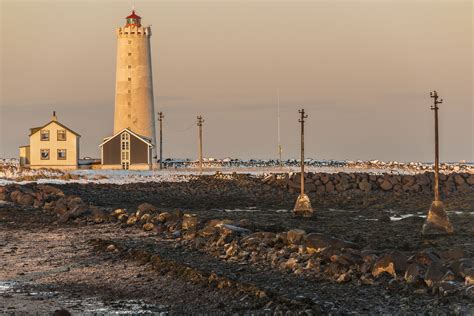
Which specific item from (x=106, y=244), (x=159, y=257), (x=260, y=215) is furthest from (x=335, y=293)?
(x=260, y=215)

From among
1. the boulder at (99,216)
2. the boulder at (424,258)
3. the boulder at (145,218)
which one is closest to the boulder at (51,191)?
the boulder at (99,216)

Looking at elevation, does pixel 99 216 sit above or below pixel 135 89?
below

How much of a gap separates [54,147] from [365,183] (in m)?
24.5

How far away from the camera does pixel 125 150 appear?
58750 millimetres

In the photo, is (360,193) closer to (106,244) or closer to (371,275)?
(106,244)

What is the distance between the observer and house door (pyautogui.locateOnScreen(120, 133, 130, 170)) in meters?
58.7

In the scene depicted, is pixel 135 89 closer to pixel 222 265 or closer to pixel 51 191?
pixel 51 191

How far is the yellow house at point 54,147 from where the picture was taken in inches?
2295

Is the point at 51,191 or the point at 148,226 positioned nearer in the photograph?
the point at 148,226

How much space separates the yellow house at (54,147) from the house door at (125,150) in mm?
3274

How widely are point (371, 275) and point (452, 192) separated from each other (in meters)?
34.1

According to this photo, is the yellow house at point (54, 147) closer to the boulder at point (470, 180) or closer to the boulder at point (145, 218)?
the boulder at point (470, 180)

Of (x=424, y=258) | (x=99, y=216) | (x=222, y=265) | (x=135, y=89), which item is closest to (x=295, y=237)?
(x=222, y=265)

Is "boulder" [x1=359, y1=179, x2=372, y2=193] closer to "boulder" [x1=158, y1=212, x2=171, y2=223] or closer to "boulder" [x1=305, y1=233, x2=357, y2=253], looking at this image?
"boulder" [x1=158, y1=212, x2=171, y2=223]
